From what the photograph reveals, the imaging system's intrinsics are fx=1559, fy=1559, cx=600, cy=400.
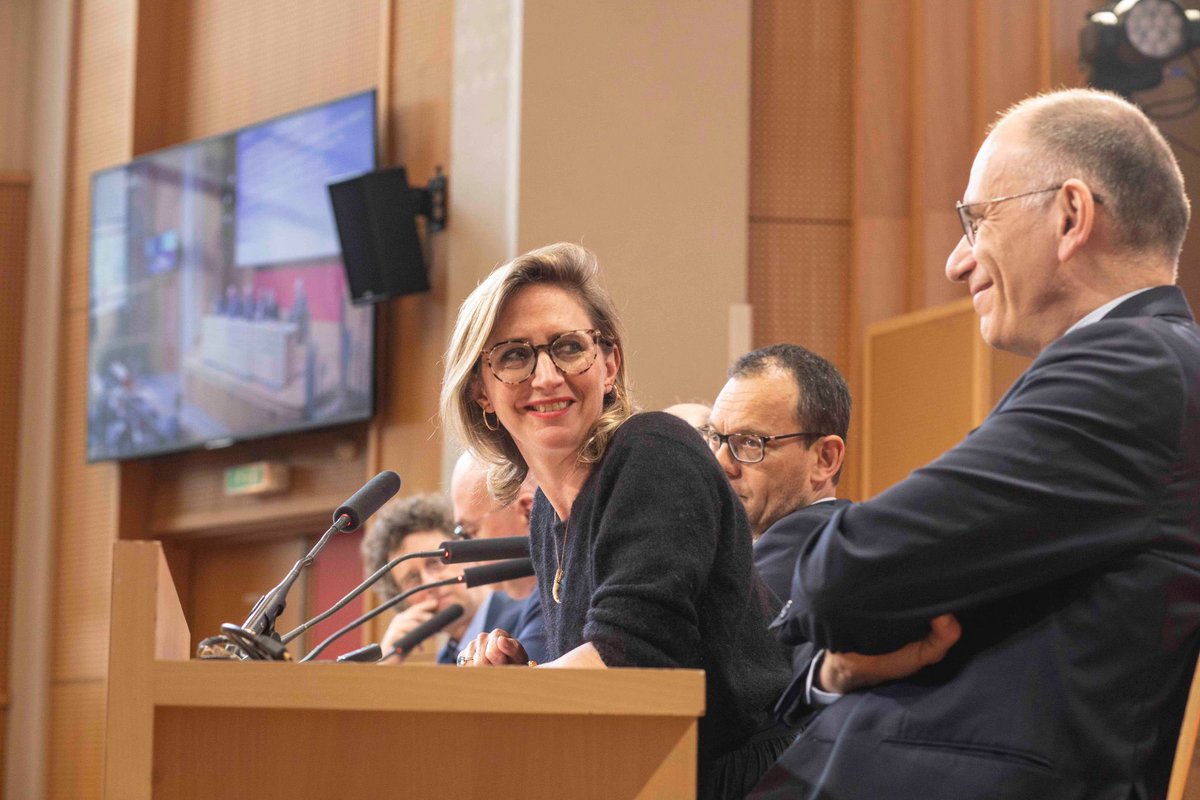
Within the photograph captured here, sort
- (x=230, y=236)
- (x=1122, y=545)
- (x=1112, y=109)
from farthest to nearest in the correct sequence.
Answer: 1. (x=230, y=236)
2. (x=1112, y=109)
3. (x=1122, y=545)

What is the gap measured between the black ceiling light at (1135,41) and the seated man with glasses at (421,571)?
2.88 metres

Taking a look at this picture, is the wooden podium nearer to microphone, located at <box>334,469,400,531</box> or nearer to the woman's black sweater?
the woman's black sweater

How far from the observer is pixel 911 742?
1.67 meters

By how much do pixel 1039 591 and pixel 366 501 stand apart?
1.02 metres

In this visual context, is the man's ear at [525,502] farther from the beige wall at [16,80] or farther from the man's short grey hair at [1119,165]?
the beige wall at [16,80]

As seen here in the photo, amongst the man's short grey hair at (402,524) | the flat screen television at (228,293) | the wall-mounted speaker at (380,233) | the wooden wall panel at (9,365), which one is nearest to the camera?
the man's short grey hair at (402,524)

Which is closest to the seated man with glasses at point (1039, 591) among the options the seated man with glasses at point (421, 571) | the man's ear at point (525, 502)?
the man's ear at point (525, 502)

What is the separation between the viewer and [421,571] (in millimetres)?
4723

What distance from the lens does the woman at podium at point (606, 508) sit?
191 centimetres

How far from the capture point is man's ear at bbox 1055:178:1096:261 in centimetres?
184

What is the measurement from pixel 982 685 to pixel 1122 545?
208 millimetres

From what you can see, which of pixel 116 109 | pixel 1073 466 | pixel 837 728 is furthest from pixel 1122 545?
pixel 116 109

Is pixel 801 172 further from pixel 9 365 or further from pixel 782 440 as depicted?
pixel 9 365

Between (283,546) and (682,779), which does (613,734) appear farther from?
(283,546)
